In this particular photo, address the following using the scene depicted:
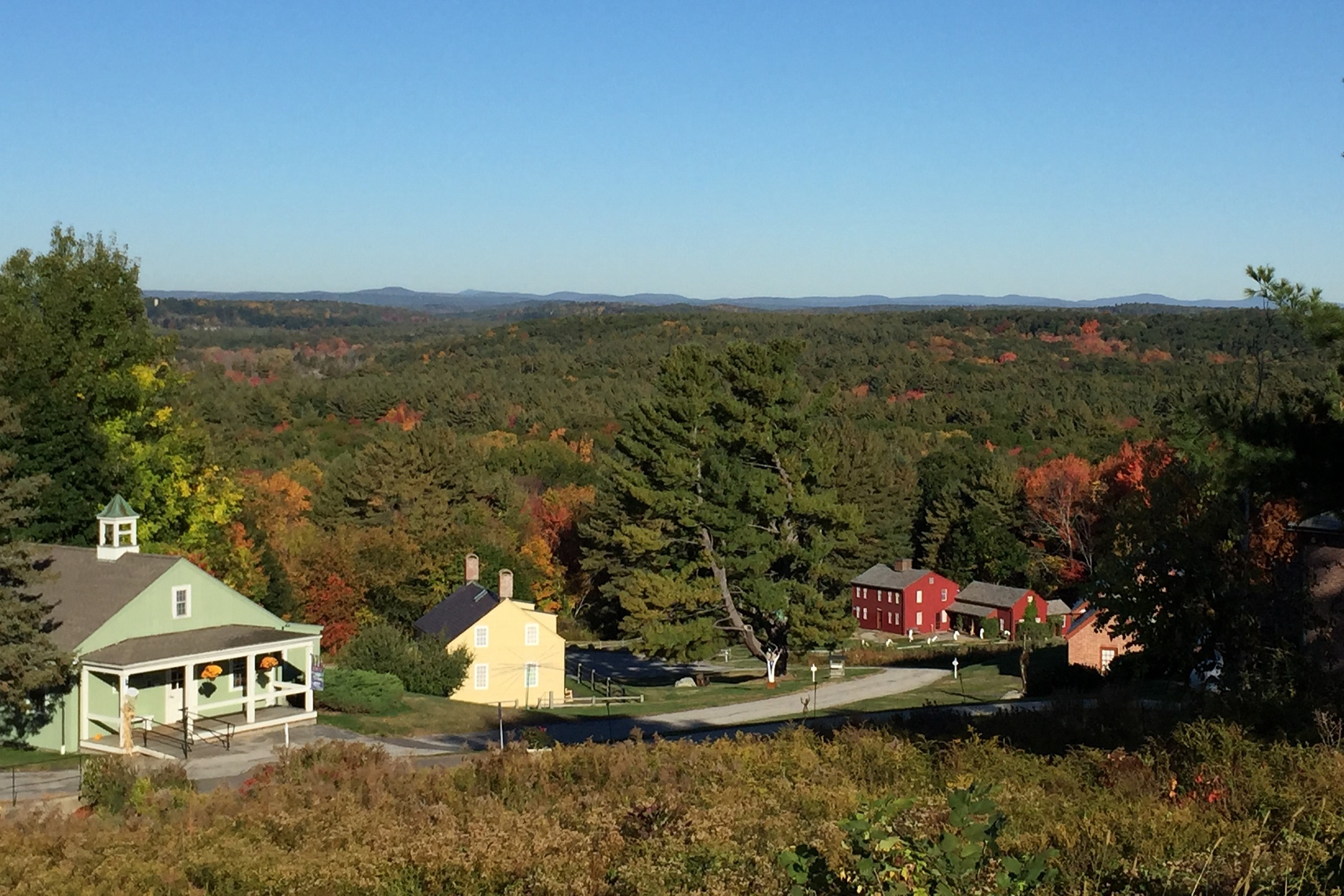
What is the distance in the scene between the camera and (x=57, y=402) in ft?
101

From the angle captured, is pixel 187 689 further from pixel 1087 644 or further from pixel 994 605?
pixel 994 605

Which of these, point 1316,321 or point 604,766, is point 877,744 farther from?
point 1316,321

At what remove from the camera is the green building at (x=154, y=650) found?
78.5ft

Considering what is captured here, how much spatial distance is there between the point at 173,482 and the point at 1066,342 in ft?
458

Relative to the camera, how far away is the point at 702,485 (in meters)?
37.2

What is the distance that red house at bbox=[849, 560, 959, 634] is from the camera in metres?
69.8

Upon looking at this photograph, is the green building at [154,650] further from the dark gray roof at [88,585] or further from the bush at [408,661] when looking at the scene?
the bush at [408,661]

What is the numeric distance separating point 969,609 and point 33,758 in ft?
175

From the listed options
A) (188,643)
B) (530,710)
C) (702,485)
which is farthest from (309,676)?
(702,485)

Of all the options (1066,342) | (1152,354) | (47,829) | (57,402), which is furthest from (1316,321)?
(1066,342)

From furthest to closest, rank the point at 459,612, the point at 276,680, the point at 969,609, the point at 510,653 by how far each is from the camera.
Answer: the point at 969,609, the point at 459,612, the point at 510,653, the point at 276,680

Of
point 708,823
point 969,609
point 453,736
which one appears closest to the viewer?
point 708,823

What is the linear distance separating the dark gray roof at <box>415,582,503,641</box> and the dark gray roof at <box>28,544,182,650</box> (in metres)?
11.1

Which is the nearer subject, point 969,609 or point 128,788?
point 128,788
